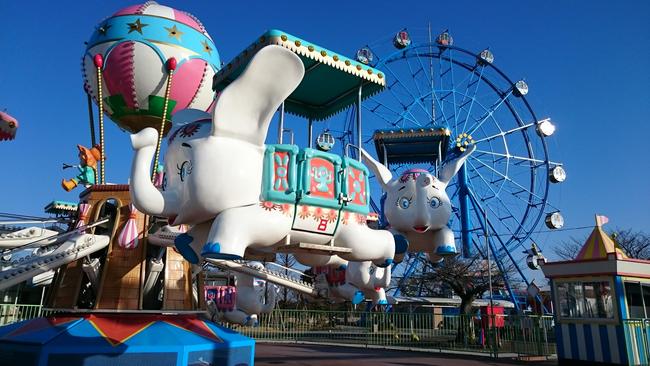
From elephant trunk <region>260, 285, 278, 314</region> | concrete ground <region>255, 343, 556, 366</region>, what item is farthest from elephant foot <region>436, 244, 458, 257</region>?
elephant trunk <region>260, 285, 278, 314</region>

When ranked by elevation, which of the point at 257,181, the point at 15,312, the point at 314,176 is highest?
the point at 314,176

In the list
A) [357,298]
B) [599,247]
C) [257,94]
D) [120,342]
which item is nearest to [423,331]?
[599,247]

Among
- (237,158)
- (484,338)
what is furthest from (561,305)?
(237,158)

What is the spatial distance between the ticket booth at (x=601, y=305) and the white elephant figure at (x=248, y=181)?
8.91m

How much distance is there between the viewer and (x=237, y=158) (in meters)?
5.07

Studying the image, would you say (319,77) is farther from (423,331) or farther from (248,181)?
(423,331)

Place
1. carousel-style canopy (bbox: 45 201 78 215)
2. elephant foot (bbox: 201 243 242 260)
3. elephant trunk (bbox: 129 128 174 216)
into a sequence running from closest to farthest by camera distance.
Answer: elephant foot (bbox: 201 243 242 260)
elephant trunk (bbox: 129 128 174 216)
carousel-style canopy (bbox: 45 201 78 215)

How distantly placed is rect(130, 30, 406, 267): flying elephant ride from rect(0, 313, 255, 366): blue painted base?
5.15 feet

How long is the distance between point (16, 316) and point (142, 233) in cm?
1009

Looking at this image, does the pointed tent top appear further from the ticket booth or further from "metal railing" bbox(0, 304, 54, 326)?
"metal railing" bbox(0, 304, 54, 326)

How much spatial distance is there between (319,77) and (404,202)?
242 centimetres

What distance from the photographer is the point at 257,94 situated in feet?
16.8

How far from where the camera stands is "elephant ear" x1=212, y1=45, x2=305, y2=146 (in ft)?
16.4

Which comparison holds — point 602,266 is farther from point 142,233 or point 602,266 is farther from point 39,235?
point 39,235
